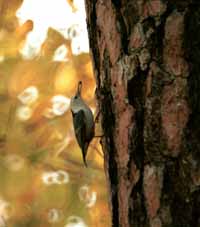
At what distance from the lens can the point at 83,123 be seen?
2.69 metres

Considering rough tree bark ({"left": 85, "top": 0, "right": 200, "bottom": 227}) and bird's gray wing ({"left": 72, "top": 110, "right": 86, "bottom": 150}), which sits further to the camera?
bird's gray wing ({"left": 72, "top": 110, "right": 86, "bottom": 150})

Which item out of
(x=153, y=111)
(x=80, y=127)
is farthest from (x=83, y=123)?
(x=153, y=111)

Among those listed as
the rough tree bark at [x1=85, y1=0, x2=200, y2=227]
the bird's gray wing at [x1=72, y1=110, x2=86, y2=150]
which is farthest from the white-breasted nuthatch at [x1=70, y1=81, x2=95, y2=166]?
the rough tree bark at [x1=85, y1=0, x2=200, y2=227]

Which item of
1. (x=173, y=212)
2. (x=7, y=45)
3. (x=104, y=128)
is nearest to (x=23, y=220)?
(x=7, y=45)

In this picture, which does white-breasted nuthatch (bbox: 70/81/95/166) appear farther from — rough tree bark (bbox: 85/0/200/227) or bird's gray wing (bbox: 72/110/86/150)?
rough tree bark (bbox: 85/0/200/227)

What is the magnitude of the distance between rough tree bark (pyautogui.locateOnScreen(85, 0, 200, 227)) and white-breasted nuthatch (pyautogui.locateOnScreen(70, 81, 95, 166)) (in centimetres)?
114

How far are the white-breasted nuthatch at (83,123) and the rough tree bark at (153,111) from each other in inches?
44.7

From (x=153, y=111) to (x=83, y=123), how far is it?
131 cm

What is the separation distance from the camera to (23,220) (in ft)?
9.96

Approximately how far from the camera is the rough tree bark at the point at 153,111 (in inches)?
53.0

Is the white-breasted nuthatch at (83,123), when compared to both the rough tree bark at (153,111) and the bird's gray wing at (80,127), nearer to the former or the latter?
the bird's gray wing at (80,127)

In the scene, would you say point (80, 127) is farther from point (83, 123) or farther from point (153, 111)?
point (153, 111)

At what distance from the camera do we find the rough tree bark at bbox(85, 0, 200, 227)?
4.42 ft

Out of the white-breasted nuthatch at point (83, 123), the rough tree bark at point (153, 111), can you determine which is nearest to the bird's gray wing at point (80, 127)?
the white-breasted nuthatch at point (83, 123)
